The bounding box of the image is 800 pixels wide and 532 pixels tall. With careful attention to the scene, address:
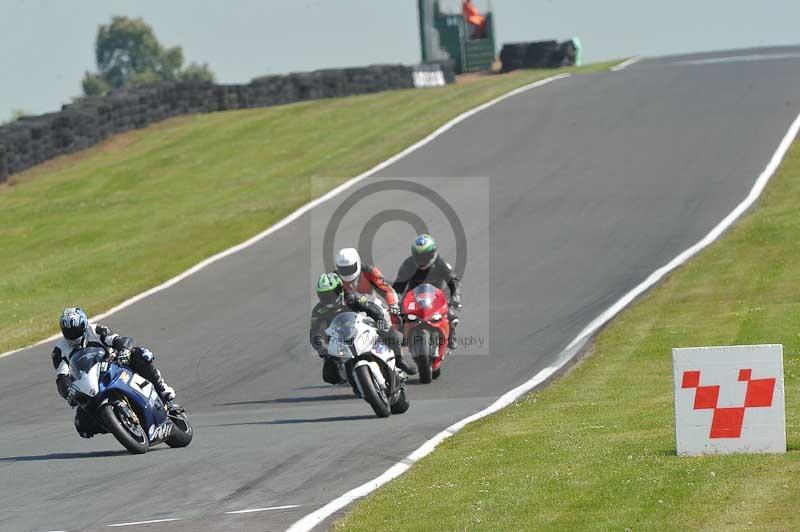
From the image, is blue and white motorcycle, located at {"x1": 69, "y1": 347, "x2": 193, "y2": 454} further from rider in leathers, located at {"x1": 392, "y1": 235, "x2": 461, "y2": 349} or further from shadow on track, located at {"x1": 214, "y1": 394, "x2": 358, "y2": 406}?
rider in leathers, located at {"x1": 392, "y1": 235, "x2": 461, "y2": 349}

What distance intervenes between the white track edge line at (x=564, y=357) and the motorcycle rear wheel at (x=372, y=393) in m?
0.90

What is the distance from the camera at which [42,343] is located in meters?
21.0

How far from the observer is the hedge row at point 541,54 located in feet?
171

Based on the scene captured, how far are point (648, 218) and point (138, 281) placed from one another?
367 inches

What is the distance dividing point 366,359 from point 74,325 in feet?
9.56

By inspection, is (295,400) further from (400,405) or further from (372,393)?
(372,393)

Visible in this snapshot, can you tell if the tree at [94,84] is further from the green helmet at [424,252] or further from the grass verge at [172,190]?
the green helmet at [424,252]

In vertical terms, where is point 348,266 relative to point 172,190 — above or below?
above

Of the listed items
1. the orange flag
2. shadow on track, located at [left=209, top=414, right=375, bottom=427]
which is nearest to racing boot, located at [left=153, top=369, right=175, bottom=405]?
shadow on track, located at [left=209, top=414, right=375, bottom=427]

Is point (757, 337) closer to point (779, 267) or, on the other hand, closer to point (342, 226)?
point (779, 267)

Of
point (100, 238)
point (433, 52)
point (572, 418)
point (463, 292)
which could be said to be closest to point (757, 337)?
point (572, 418)

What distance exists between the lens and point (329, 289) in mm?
14453

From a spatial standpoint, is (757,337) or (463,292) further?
(463,292)

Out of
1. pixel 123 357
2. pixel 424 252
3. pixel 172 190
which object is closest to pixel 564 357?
pixel 424 252
